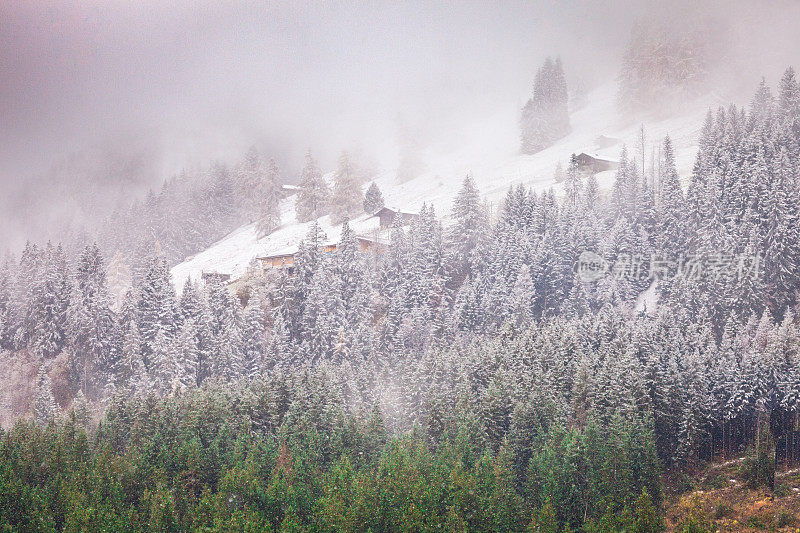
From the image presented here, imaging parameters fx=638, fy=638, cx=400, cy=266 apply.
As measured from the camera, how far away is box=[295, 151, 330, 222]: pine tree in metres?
124

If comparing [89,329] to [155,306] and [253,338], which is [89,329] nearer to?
[155,306]

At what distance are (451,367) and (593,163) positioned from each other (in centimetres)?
6447

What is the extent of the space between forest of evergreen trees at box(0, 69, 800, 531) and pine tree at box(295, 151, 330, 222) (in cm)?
3507

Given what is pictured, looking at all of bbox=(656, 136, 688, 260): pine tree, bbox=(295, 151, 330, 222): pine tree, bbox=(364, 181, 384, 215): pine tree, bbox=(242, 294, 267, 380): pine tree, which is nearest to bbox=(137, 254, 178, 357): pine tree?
bbox=(242, 294, 267, 380): pine tree

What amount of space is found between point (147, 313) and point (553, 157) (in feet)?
281

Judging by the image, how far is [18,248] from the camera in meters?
184

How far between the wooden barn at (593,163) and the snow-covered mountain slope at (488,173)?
2443 millimetres

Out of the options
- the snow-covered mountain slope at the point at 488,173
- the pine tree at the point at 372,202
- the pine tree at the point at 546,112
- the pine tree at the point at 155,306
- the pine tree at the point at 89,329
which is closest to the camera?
the pine tree at the point at 155,306

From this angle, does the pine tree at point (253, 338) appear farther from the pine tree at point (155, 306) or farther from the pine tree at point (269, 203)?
the pine tree at point (269, 203)

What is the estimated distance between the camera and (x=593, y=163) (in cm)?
11125

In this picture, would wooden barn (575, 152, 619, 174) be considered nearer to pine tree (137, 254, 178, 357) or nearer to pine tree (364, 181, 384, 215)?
pine tree (364, 181, 384, 215)

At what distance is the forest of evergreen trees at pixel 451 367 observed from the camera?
45.0 meters

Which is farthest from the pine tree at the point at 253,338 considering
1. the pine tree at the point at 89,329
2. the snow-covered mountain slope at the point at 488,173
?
the snow-covered mountain slope at the point at 488,173

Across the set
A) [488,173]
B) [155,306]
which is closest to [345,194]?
[488,173]
